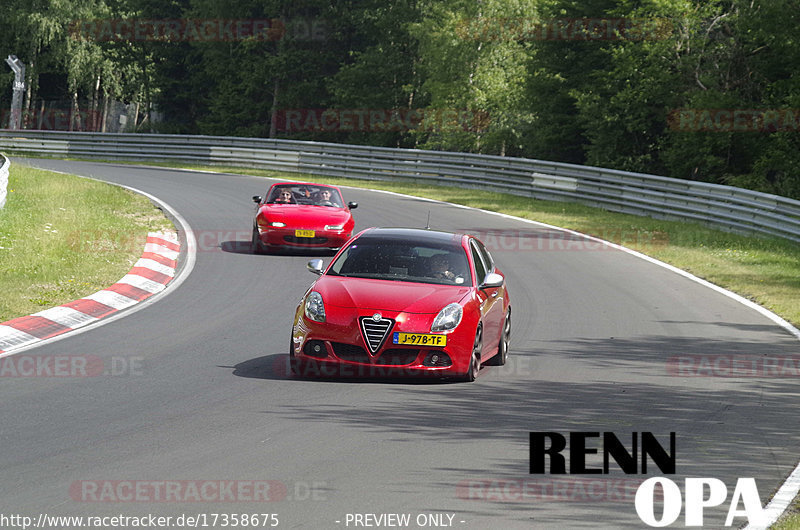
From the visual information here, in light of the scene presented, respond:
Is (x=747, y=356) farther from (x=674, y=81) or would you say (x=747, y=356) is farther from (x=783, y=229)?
(x=674, y=81)

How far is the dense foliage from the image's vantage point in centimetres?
3625

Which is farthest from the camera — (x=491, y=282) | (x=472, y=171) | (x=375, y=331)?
(x=472, y=171)

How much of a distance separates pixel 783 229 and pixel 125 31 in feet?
179

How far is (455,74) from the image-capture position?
54.8 m

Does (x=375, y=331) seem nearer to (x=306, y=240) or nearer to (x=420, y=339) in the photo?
(x=420, y=339)

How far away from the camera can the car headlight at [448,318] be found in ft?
33.6

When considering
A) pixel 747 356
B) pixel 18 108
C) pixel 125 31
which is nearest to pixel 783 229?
pixel 747 356

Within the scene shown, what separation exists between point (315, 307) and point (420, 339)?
1.05 m

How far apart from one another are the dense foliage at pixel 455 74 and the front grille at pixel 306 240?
54.7 ft

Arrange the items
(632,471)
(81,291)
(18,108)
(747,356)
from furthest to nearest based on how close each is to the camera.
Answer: (18,108)
(81,291)
(747,356)
(632,471)

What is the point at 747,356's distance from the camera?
12.6m

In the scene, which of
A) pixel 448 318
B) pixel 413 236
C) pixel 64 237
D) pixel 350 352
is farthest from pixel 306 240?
pixel 350 352

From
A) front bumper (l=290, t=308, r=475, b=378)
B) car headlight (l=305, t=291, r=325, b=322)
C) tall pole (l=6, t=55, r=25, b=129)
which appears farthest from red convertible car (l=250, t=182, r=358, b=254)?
tall pole (l=6, t=55, r=25, b=129)

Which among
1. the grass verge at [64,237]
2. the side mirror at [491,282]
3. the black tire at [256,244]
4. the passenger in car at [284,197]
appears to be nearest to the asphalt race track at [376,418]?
the side mirror at [491,282]
